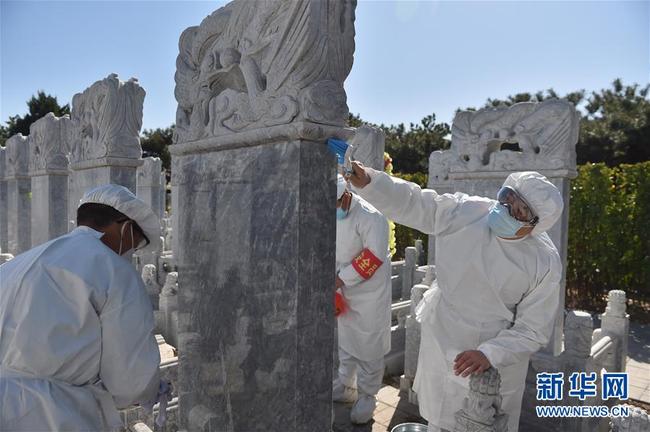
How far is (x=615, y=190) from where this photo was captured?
9.89 meters

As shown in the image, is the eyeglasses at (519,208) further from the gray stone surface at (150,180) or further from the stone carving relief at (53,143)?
the gray stone surface at (150,180)

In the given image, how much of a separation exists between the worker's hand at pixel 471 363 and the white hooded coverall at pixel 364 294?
1827 mm

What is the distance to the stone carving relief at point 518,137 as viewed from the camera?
4660mm

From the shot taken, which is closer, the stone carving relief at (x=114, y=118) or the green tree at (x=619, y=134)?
the stone carving relief at (x=114, y=118)

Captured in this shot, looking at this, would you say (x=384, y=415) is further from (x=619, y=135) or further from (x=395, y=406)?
(x=619, y=135)

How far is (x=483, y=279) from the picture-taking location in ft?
9.11

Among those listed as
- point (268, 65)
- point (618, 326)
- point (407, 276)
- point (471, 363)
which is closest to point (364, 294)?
point (471, 363)

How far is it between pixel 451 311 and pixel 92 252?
6.93ft

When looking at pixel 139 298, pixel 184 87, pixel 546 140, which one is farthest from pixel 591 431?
pixel 184 87

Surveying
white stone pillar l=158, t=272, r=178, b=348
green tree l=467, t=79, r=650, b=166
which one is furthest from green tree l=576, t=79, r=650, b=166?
white stone pillar l=158, t=272, r=178, b=348

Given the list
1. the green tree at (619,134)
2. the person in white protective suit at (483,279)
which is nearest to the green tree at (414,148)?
the green tree at (619,134)

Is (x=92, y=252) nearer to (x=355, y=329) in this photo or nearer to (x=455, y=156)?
(x=355, y=329)

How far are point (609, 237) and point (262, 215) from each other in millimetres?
9870

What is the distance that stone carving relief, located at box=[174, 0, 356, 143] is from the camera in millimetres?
1838
